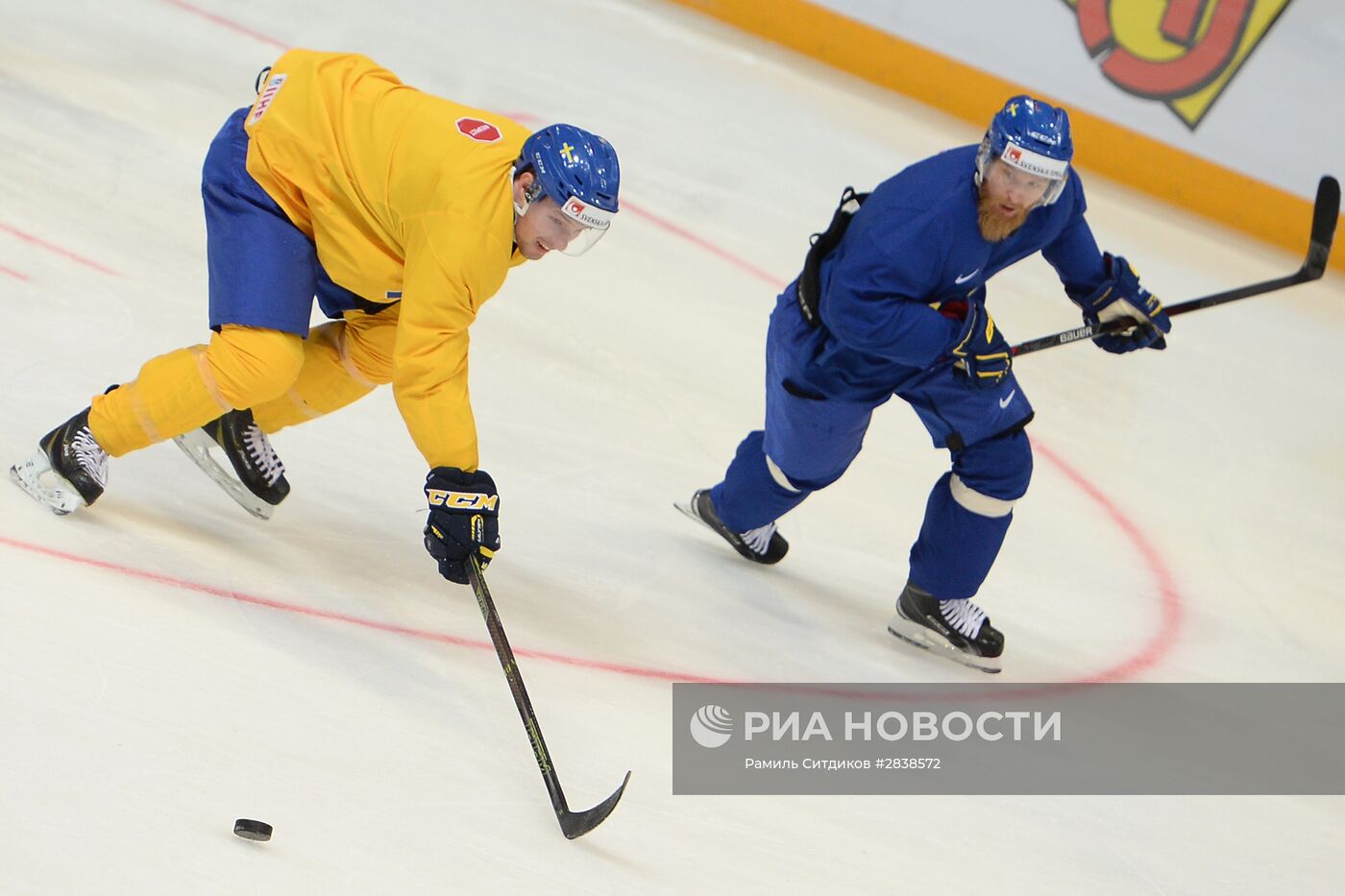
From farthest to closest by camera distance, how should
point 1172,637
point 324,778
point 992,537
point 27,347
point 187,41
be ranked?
1. point 187,41
2. point 1172,637
3. point 27,347
4. point 992,537
5. point 324,778

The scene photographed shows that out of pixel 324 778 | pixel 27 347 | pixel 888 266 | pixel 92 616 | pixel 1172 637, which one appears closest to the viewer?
pixel 324 778

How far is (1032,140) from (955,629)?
1.22m

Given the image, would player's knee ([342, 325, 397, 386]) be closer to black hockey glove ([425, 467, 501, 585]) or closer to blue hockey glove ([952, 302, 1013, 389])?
black hockey glove ([425, 467, 501, 585])

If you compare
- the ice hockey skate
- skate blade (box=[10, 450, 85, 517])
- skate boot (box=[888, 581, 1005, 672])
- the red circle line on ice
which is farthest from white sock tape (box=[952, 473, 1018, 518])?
skate blade (box=[10, 450, 85, 517])

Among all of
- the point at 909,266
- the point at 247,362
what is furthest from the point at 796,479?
the point at 247,362

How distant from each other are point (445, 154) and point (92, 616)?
108 centimetres

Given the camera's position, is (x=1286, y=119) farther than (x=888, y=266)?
Yes

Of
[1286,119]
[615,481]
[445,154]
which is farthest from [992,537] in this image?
[1286,119]

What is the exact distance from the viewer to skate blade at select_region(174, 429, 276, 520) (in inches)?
124

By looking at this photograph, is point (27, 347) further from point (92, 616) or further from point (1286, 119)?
point (1286, 119)

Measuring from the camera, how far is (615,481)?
389cm

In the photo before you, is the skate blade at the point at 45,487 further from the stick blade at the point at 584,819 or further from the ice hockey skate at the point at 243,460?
the stick blade at the point at 584,819

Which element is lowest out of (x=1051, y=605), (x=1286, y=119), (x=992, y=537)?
(x=1051, y=605)

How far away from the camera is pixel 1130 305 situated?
3391 mm
